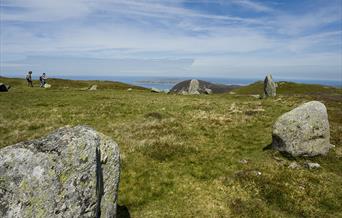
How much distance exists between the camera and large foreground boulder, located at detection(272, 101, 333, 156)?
22203mm

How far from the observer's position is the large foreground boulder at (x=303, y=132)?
72.8 ft

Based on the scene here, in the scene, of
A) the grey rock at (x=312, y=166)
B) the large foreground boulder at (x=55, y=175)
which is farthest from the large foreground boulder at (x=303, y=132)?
the large foreground boulder at (x=55, y=175)

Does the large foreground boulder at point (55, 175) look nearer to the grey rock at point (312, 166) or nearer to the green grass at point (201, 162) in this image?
the green grass at point (201, 162)

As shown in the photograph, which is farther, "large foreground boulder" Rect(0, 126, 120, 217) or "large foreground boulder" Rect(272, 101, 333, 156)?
"large foreground boulder" Rect(272, 101, 333, 156)

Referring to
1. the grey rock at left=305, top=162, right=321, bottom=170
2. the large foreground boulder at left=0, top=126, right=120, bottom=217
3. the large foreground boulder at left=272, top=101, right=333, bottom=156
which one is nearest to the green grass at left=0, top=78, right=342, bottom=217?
the grey rock at left=305, top=162, right=321, bottom=170

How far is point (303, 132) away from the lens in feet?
72.5

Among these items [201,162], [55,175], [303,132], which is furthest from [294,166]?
[55,175]

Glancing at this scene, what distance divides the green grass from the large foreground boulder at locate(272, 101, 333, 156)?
0.67m

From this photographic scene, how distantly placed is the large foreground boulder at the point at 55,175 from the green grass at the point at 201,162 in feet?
18.0

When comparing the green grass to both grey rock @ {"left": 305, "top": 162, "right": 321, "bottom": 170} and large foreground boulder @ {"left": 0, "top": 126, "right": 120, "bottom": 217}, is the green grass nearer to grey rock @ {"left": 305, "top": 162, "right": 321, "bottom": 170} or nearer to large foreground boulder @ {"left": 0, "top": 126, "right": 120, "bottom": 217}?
grey rock @ {"left": 305, "top": 162, "right": 321, "bottom": 170}

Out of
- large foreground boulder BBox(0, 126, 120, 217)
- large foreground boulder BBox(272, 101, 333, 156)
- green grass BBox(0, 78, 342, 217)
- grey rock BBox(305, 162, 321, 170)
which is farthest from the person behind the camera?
large foreground boulder BBox(272, 101, 333, 156)

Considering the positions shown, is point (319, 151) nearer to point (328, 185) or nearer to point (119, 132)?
point (328, 185)

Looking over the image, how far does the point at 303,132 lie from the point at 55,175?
17559 mm

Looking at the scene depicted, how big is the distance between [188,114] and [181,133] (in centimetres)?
965
